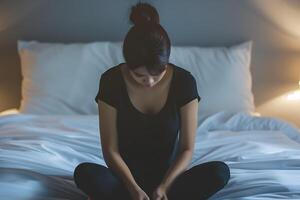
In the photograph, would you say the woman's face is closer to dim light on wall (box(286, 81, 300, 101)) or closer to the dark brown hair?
the dark brown hair

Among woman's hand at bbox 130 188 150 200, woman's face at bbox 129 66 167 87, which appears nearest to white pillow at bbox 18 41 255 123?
woman's face at bbox 129 66 167 87

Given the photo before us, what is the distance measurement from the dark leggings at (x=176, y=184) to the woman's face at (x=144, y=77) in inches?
11.9

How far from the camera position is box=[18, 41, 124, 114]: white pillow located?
8.09 feet

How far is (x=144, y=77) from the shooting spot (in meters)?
1.52

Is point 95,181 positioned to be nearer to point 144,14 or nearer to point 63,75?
point 144,14

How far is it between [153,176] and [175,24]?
4.41 ft

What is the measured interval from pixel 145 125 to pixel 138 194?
10.3 inches

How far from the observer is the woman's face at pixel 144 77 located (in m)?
1.49

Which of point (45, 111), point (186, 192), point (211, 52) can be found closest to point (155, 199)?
point (186, 192)

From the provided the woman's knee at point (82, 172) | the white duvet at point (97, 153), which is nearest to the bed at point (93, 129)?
the white duvet at point (97, 153)

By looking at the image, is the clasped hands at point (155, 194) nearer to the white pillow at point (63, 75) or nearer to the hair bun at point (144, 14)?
the hair bun at point (144, 14)

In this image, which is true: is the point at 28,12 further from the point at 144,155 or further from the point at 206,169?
the point at 206,169

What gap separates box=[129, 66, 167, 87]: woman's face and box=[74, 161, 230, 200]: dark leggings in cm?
30

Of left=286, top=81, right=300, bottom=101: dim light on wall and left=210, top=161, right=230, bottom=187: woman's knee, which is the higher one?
left=210, top=161, right=230, bottom=187: woman's knee
